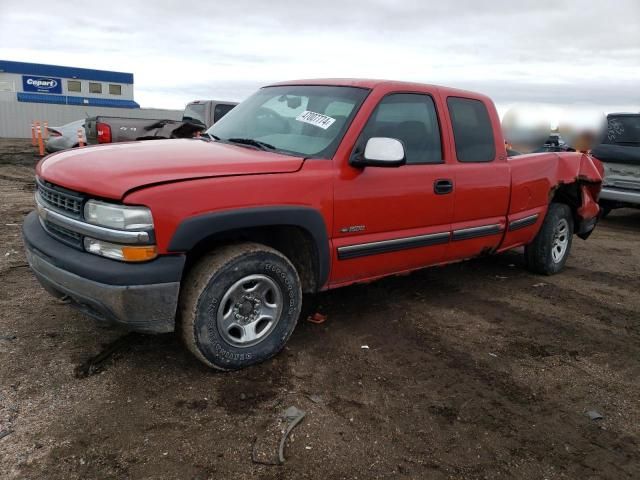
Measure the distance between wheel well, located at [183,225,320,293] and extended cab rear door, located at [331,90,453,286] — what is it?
0.53 ft

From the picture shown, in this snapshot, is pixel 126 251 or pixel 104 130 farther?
pixel 104 130

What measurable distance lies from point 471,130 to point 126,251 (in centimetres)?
304

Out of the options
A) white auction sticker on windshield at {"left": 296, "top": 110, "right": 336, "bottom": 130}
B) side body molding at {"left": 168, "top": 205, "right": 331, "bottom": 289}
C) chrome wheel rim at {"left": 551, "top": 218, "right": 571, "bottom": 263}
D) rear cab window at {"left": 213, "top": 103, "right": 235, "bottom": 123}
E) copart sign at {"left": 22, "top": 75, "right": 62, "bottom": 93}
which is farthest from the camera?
copart sign at {"left": 22, "top": 75, "right": 62, "bottom": 93}

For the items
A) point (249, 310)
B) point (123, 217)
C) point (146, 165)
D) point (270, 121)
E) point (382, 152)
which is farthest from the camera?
point (270, 121)

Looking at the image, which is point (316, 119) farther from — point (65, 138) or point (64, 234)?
point (65, 138)

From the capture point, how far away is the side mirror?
3.43 m

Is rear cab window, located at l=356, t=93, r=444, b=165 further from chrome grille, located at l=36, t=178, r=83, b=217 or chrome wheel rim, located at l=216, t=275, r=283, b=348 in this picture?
chrome grille, located at l=36, t=178, r=83, b=217

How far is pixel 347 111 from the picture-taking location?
375 cm

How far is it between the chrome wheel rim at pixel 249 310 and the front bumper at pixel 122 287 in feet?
1.09

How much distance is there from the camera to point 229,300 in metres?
3.18

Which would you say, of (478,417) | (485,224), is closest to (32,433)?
(478,417)

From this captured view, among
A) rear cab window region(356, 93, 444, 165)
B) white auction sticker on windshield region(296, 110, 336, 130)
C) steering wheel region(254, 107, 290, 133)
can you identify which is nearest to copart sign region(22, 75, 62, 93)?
steering wheel region(254, 107, 290, 133)

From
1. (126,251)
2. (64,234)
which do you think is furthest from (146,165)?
(64,234)

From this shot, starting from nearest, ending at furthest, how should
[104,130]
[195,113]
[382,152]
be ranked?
[382,152], [104,130], [195,113]
